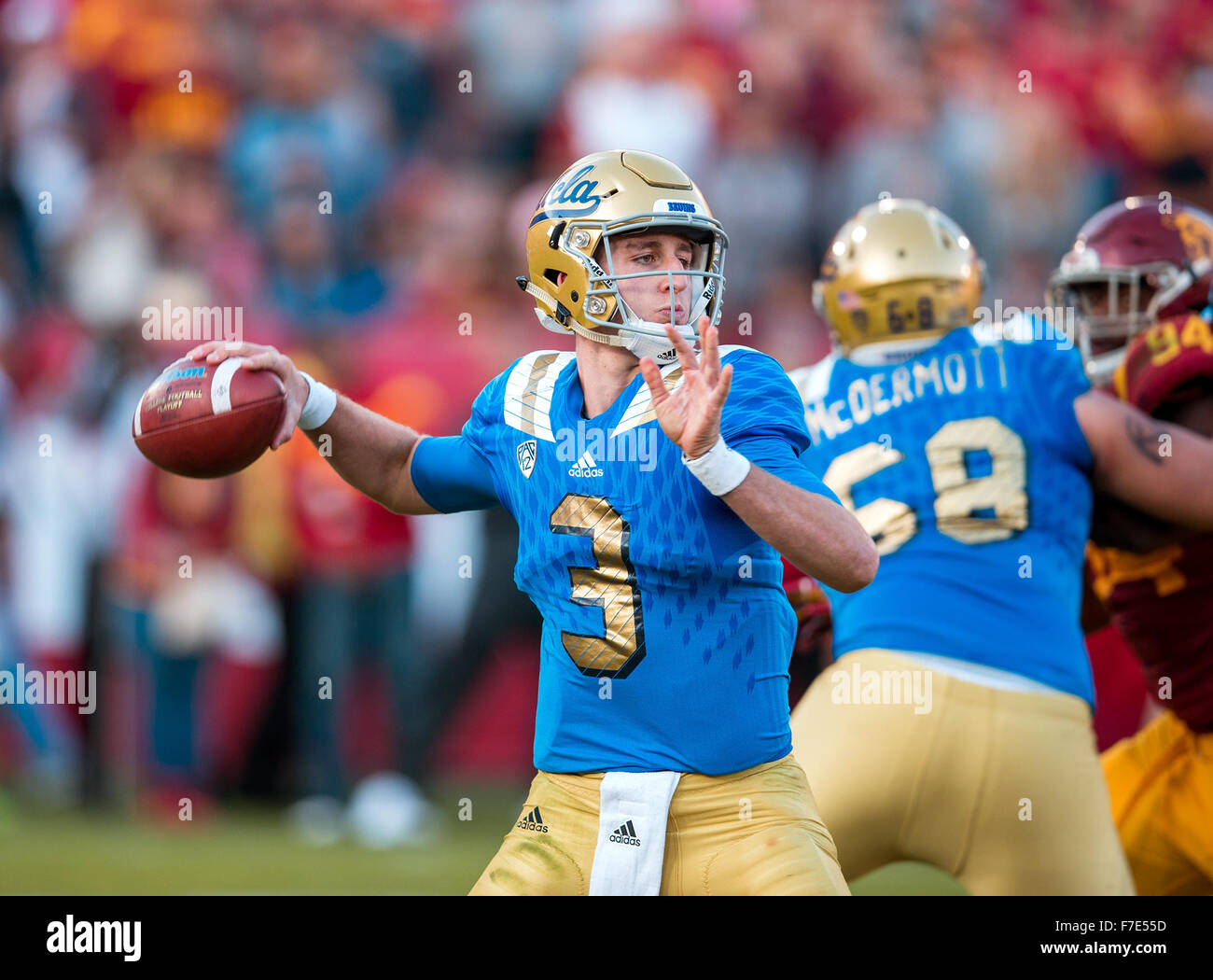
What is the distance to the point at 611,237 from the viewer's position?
3096 millimetres

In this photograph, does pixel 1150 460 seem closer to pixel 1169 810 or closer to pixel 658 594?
pixel 1169 810

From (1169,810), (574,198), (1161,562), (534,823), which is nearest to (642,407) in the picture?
(574,198)

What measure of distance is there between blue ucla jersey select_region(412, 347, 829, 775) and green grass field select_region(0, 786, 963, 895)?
281 cm

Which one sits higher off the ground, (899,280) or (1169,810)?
(899,280)

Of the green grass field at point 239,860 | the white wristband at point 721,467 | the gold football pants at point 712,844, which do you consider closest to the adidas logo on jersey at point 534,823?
the gold football pants at point 712,844

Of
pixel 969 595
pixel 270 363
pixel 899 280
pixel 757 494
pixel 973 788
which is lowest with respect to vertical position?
pixel 973 788

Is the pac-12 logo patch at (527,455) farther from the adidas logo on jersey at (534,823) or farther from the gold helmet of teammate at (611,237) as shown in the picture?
the adidas logo on jersey at (534,823)

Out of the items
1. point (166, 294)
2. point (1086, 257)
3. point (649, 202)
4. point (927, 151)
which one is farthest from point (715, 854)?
point (927, 151)

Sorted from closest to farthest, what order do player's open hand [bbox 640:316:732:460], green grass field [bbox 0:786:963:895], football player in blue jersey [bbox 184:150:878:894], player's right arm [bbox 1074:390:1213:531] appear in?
player's open hand [bbox 640:316:732:460]
football player in blue jersey [bbox 184:150:878:894]
player's right arm [bbox 1074:390:1213:531]
green grass field [bbox 0:786:963:895]

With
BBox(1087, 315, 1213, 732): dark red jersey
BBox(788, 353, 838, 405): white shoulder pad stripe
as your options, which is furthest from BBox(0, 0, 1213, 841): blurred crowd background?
BBox(1087, 315, 1213, 732): dark red jersey

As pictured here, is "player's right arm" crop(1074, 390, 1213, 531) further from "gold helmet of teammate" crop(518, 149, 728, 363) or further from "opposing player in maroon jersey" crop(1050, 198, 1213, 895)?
"gold helmet of teammate" crop(518, 149, 728, 363)

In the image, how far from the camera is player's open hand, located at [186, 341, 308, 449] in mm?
3201

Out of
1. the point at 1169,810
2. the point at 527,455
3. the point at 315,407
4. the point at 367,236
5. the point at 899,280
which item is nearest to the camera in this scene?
the point at 527,455

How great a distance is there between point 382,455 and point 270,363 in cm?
33
